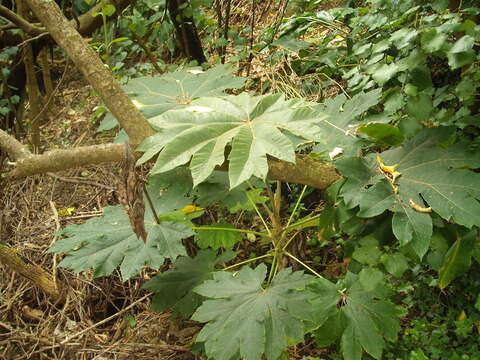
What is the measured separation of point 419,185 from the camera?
1.28m

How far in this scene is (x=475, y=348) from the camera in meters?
1.72

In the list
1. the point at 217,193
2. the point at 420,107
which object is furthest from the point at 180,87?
the point at 420,107

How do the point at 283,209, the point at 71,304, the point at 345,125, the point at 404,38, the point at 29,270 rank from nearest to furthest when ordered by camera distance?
the point at 404,38 → the point at 345,125 → the point at 29,270 → the point at 71,304 → the point at 283,209

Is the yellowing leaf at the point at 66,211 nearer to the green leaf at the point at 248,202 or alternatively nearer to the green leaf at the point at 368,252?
the green leaf at the point at 248,202

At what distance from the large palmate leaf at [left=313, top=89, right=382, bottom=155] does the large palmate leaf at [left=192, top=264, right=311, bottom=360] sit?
48 centimetres

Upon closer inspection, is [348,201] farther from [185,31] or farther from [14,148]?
[185,31]

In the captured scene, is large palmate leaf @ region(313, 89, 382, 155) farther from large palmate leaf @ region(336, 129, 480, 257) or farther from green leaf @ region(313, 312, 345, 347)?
green leaf @ region(313, 312, 345, 347)

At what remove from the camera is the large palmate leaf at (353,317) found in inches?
57.3

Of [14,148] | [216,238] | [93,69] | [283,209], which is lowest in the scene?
[283,209]

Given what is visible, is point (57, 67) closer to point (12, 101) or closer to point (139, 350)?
point (12, 101)

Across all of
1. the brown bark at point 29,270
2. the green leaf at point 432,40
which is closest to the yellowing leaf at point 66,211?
the brown bark at point 29,270

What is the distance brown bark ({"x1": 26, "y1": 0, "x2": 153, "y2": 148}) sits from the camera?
1.37 meters

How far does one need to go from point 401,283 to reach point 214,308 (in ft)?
3.26

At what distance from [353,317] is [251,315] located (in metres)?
0.36
